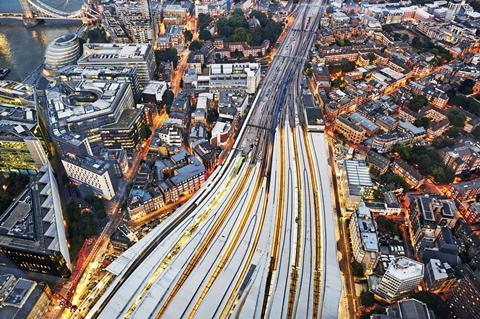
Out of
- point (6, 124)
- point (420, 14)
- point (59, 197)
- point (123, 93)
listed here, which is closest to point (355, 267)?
point (59, 197)

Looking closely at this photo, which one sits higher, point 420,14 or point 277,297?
point 420,14

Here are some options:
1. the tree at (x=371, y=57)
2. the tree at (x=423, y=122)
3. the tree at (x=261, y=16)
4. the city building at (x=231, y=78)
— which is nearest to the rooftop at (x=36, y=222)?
the city building at (x=231, y=78)

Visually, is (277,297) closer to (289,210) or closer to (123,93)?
(289,210)

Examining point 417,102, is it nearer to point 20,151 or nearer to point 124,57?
point 124,57

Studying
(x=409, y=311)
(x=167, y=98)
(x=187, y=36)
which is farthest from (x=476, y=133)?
(x=187, y=36)

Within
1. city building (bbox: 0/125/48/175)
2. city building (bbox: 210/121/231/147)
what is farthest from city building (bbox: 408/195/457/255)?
city building (bbox: 0/125/48/175)
